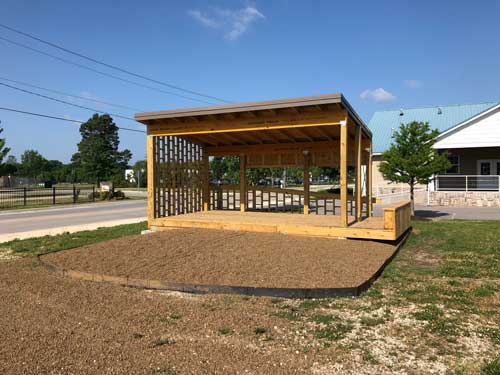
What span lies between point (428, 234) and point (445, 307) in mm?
6639

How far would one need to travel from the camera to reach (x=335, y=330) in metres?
4.05

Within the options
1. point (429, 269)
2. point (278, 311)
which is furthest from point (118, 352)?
point (429, 269)

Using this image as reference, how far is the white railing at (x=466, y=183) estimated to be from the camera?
887 inches

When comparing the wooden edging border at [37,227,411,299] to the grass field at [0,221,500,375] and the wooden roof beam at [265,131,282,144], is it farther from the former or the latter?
the wooden roof beam at [265,131,282,144]

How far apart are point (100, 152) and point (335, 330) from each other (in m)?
60.9

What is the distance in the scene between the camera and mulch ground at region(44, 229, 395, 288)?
5.72 metres

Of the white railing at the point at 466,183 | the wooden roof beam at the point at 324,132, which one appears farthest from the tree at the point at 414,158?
the white railing at the point at 466,183

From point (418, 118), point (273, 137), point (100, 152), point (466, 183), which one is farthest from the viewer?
point (100, 152)

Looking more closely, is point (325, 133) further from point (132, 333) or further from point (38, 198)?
point (38, 198)

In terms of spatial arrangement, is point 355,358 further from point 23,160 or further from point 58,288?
point 23,160

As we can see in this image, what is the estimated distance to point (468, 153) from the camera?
82.4ft

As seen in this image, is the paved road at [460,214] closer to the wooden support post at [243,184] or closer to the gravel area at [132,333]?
the wooden support post at [243,184]

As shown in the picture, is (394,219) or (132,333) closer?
(132,333)

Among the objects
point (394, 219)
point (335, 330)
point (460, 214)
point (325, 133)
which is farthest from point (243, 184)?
point (460, 214)
